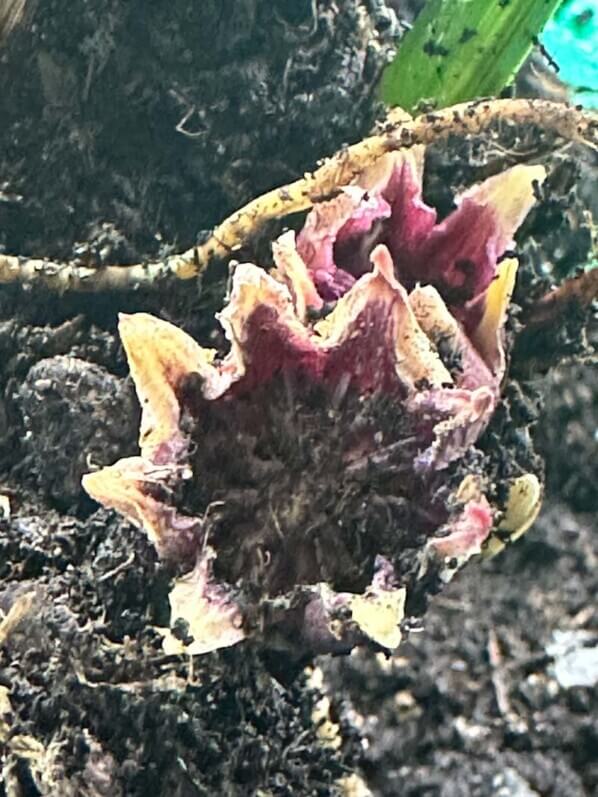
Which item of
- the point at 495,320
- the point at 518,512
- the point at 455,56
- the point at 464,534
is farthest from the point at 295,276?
the point at 455,56

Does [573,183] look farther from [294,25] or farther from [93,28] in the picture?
[93,28]

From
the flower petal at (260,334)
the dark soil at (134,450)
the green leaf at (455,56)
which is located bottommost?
the dark soil at (134,450)

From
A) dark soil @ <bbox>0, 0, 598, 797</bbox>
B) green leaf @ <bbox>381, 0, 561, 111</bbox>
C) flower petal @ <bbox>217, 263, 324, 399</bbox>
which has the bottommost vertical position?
dark soil @ <bbox>0, 0, 598, 797</bbox>

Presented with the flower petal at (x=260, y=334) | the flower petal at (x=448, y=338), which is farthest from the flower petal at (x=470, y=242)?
the flower petal at (x=260, y=334)

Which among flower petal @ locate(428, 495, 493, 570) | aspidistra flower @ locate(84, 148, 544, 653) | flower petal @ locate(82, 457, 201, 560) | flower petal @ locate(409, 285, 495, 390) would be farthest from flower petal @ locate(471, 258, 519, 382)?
flower petal @ locate(82, 457, 201, 560)

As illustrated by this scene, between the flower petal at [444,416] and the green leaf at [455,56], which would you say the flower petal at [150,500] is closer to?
the flower petal at [444,416]

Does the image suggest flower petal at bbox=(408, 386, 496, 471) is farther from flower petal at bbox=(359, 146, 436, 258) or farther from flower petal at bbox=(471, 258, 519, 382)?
flower petal at bbox=(359, 146, 436, 258)

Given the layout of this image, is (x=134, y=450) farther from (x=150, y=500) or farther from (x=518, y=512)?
(x=518, y=512)
